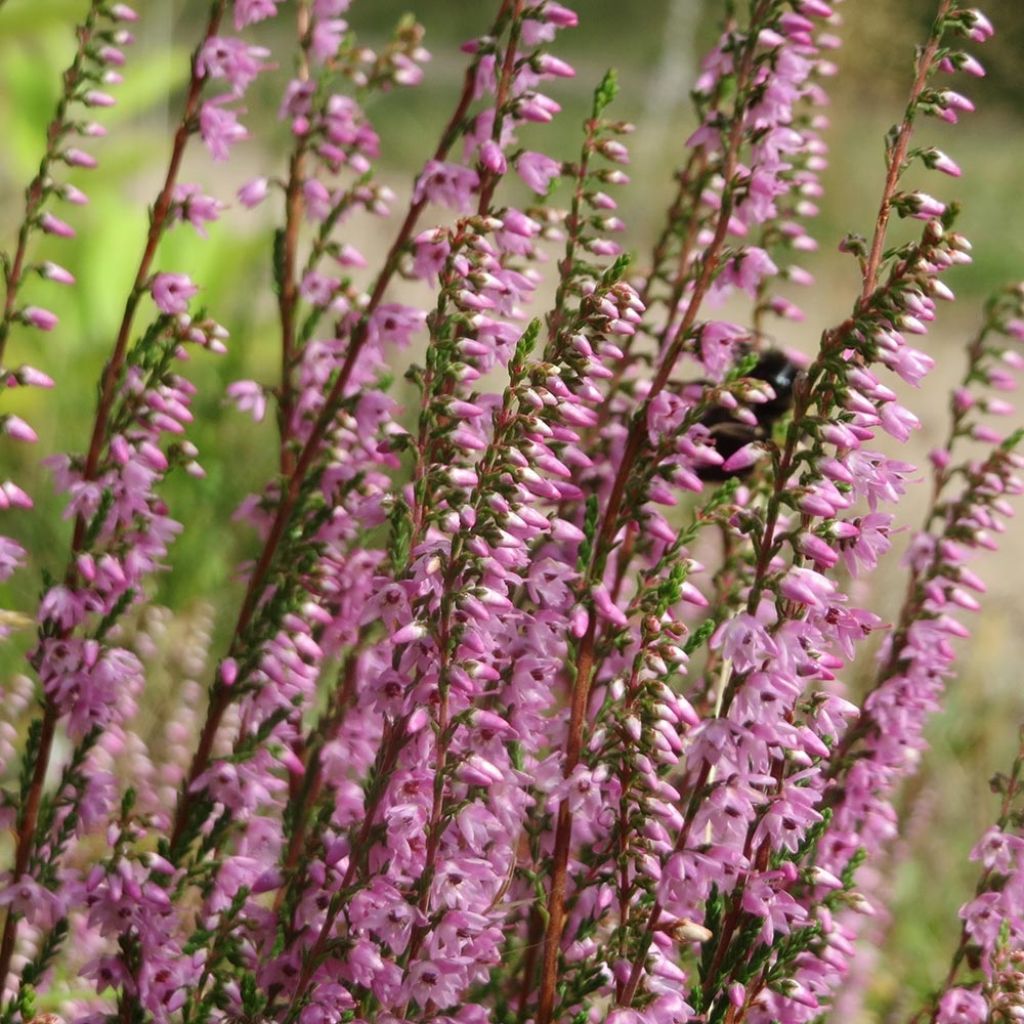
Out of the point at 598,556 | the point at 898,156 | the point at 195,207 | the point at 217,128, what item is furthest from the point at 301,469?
the point at 898,156

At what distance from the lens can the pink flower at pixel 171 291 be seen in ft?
7.57

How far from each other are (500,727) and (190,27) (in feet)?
47.3

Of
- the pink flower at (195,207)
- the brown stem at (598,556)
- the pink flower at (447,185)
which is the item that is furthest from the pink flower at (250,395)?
the brown stem at (598,556)

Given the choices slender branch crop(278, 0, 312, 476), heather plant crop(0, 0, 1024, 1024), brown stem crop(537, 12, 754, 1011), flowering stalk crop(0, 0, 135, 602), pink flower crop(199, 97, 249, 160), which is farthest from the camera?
slender branch crop(278, 0, 312, 476)

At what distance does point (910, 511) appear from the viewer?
994 centimetres

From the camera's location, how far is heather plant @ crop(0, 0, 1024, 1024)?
1.80 meters

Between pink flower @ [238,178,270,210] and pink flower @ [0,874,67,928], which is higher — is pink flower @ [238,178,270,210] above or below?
above

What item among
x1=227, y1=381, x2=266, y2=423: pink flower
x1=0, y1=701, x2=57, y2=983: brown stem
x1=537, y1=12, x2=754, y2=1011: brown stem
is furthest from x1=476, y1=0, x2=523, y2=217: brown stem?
x1=0, y1=701, x2=57, y2=983: brown stem

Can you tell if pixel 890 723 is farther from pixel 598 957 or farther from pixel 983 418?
pixel 983 418

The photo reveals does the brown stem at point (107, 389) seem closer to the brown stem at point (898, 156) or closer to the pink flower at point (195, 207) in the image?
the pink flower at point (195, 207)

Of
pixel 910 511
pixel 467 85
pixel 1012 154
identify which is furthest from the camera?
pixel 1012 154

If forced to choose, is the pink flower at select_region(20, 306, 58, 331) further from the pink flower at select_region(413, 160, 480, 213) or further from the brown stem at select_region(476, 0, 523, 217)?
the brown stem at select_region(476, 0, 523, 217)

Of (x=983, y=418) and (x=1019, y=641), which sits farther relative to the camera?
(x=983, y=418)

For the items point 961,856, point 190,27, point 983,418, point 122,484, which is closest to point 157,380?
point 122,484
